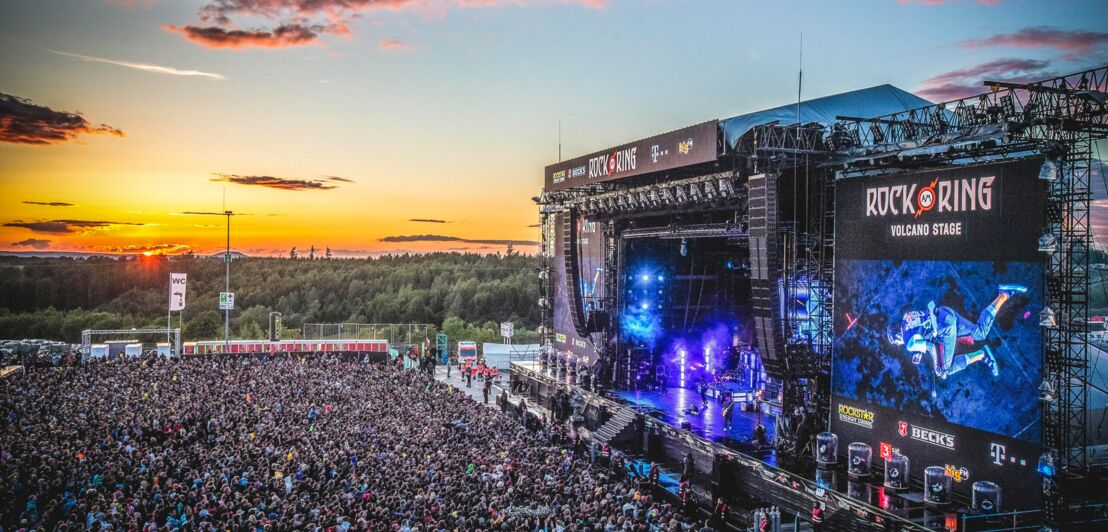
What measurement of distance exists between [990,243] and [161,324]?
225ft

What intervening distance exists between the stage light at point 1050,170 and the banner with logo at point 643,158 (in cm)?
746

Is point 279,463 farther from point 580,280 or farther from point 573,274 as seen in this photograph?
point 580,280

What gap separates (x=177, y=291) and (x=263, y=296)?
52351 millimetres

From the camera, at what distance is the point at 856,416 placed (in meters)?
16.8

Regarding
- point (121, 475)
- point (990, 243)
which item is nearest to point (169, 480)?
point (121, 475)

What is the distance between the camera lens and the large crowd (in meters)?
11.0

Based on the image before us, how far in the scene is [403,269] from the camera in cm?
9338

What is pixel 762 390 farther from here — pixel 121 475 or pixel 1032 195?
pixel 121 475

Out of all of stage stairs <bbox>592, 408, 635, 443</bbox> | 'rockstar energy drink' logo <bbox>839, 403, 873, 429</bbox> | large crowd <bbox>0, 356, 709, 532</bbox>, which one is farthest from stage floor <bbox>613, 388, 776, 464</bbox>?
large crowd <bbox>0, 356, 709, 532</bbox>

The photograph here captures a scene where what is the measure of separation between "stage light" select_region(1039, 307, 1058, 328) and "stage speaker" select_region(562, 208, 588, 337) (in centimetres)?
1621

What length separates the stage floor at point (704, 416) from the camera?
18719 millimetres

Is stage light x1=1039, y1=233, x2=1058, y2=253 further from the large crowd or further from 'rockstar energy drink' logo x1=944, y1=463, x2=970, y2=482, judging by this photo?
the large crowd

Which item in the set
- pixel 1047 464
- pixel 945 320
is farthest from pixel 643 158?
pixel 1047 464

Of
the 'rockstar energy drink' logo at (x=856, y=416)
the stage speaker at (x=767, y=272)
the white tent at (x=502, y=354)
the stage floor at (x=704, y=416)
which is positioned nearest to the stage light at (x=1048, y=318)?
the 'rockstar energy drink' logo at (x=856, y=416)
